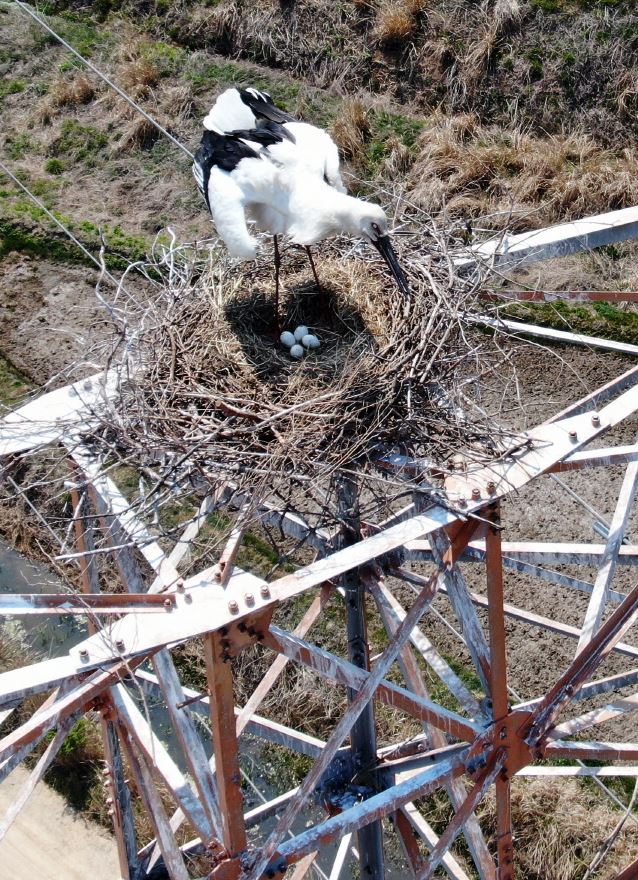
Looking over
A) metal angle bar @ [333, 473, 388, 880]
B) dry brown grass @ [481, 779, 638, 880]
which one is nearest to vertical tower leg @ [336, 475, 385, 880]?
metal angle bar @ [333, 473, 388, 880]

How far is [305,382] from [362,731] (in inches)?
85.2

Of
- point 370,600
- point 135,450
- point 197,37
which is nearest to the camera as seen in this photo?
point 135,450

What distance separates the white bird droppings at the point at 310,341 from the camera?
6719 millimetres

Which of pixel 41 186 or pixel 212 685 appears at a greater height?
pixel 212 685

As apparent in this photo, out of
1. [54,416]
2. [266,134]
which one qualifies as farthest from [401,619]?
[266,134]

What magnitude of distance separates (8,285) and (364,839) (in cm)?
1045

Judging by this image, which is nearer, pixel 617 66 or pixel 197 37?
pixel 617 66

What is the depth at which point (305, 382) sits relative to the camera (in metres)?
6.43

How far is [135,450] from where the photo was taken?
18.9ft

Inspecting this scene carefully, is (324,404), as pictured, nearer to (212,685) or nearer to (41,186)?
(212,685)

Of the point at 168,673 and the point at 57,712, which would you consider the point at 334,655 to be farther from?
the point at 57,712

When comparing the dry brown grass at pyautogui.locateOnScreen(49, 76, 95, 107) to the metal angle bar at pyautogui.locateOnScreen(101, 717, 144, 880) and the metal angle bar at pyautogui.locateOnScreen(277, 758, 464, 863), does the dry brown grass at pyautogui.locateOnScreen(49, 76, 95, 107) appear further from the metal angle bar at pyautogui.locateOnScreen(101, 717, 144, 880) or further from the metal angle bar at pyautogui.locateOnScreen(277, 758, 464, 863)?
the metal angle bar at pyautogui.locateOnScreen(277, 758, 464, 863)

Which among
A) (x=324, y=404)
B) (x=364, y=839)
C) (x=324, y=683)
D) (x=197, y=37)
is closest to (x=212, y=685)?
(x=324, y=404)

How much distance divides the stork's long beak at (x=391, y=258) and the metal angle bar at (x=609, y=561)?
1666mm
